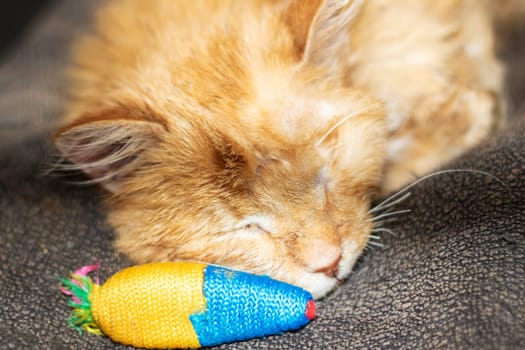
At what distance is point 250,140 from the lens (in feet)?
3.97

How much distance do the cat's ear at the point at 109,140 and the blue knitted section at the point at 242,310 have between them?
0.32 metres

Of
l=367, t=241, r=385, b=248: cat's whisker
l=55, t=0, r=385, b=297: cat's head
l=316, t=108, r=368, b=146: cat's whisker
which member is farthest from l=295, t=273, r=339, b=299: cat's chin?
l=316, t=108, r=368, b=146: cat's whisker

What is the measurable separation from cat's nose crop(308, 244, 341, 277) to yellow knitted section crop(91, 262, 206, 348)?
0.23 metres

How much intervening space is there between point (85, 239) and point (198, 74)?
49 cm

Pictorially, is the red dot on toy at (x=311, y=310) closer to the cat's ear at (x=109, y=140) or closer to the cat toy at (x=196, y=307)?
the cat toy at (x=196, y=307)

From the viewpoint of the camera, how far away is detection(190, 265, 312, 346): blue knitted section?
45.4 inches

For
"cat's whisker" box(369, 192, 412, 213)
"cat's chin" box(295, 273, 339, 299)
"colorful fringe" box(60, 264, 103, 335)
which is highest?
"cat's whisker" box(369, 192, 412, 213)

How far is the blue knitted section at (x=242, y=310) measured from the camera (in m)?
1.15

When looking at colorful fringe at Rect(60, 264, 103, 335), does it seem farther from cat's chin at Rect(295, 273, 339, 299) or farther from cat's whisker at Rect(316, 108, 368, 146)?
cat's whisker at Rect(316, 108, 368, 146)

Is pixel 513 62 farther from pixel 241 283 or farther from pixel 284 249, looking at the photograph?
pixel 241 283

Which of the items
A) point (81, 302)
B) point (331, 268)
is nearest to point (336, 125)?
point (331, 268)

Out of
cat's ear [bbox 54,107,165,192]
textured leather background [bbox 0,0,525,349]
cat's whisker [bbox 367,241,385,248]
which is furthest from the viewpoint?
cat's whisker [bbox 367,241,385,248]

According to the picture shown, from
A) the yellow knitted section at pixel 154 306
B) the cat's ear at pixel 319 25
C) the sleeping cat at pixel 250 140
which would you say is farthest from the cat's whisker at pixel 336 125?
the yellow knitted section at pixel 154 306

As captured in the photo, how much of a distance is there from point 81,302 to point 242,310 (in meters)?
0.36
